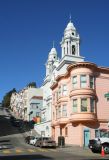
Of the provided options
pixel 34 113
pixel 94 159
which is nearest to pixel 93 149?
pixel 94 159

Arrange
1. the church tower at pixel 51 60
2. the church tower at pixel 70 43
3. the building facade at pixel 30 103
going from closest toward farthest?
the church tower at pixel 70 43
the church tower at pixel 51 60
the building facade at pixel 30 103

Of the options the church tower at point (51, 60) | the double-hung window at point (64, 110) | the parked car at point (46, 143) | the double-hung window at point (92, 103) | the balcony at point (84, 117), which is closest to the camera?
the parked car at point (46, 143)

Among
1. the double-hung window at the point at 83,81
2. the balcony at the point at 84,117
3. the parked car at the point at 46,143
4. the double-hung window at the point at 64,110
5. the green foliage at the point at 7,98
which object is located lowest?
the parked car at the point at 46,143

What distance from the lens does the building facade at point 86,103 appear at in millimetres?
44781

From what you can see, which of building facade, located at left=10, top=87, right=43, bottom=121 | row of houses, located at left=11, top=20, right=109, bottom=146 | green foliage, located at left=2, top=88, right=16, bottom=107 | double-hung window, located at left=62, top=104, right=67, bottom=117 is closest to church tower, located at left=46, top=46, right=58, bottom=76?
building facade, located at left=10, top=87, right=43, bottom=121

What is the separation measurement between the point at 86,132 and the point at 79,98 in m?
4.64

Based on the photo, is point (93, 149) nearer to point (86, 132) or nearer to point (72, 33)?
point (86, 132)

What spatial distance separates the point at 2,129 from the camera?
85938 millimetres

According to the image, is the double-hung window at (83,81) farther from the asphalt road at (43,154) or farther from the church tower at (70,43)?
the church tower at (70,43)

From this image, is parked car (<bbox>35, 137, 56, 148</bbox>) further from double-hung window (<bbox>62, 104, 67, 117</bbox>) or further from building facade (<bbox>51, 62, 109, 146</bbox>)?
double-hung window (<bbox>62, 104, 67, 117</bbox>)

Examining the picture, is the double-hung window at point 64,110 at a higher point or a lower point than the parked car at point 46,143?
higher

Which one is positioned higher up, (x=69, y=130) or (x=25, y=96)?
(x=25, y=96)

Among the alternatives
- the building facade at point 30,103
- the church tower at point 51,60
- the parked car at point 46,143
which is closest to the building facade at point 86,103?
the parked car at point 46,143

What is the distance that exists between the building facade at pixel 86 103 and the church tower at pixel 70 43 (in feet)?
71.8
